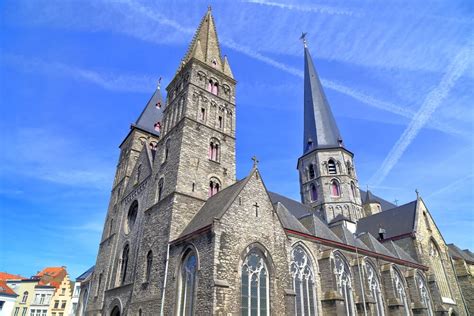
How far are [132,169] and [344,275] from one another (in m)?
18.3

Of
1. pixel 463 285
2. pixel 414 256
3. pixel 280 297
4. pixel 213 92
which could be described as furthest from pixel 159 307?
pixel 463 285

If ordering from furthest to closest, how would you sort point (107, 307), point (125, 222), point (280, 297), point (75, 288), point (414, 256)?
point (75, 288)
point (414, 256)
point (125, 222)
point (107, 307)
point (280, 297)

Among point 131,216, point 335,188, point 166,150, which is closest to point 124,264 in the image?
point 131,216

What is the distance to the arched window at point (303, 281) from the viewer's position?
14742mm

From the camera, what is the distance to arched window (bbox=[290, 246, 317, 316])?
48.4 feet

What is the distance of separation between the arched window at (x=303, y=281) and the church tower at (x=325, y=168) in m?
18.0

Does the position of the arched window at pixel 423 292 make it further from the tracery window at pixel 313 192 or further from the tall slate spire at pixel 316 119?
the tall slate spire at pixel 316 119

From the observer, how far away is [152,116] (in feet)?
103

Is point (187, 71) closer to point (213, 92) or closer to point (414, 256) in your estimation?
point (213, 92)

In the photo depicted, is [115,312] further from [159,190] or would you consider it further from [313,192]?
[313,192]

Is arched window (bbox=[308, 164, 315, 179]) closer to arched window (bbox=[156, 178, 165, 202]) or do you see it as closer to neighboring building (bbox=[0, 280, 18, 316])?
arched window (bbox=[156, 178, 165, 202])

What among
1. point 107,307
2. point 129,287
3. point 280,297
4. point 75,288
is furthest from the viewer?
point 75,288

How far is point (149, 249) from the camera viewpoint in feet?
53.0

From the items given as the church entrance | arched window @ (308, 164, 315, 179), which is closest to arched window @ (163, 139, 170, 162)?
the church entrance
